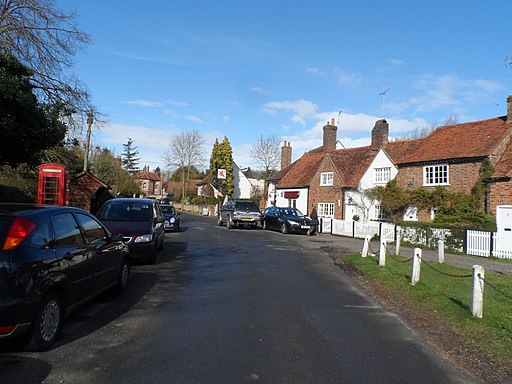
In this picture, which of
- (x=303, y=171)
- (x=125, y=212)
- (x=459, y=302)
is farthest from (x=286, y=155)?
(x=459, y=302)

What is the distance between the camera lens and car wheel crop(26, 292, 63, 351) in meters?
4.55

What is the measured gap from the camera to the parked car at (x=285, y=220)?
25484 millimetres

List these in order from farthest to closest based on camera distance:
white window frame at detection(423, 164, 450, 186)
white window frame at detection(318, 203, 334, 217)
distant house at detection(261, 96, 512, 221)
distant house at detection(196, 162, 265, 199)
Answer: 1. distant house at detection(196, 162, 265, 199)
2. white window frame at detection(318, 203, 334, 217)
3. white window frame at detection(423, 164, 450, 186)
4. distant house at detection(261, 96, 512, 221)

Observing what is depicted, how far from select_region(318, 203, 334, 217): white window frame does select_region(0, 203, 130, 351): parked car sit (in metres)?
28.2

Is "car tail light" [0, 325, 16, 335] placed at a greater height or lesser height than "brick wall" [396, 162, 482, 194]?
lesser

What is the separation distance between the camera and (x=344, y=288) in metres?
9.38

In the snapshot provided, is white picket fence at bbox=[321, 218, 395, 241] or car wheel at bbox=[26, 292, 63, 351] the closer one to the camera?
car wheel at bbox=[26, 292, 63, 351]

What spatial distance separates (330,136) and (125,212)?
28.5m

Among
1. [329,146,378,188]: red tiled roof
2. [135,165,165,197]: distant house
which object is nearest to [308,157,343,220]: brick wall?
[329,146,378,188]: red tiled roof

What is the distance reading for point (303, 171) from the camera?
3988cm

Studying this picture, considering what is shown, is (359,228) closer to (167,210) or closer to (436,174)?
(436,174)

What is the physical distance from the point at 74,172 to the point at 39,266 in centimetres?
2216

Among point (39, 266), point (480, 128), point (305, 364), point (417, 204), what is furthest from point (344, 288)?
point (480, 128)

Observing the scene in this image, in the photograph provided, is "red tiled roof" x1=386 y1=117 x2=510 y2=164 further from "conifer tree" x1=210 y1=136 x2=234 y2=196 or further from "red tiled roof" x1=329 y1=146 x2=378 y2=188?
"conifer tree" x1=210 y1=136 x2=234 y2=196
